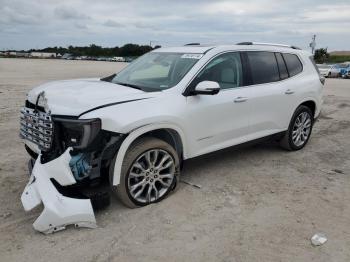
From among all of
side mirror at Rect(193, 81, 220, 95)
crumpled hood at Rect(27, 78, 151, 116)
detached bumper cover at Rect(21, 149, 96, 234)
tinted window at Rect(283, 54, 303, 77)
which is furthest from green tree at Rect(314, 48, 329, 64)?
detached bumper cover at Rect(21, 149, 96, 234)

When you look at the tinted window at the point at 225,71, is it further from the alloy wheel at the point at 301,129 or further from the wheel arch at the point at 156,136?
the alloy wheel at the point at 301,129

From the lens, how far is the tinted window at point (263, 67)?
534 centimetres

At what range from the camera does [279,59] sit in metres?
5.93

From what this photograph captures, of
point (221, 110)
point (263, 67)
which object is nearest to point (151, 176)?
point (221, 110)

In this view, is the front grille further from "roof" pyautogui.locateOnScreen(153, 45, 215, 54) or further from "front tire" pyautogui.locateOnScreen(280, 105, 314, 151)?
"front tire" pyautogui.locateOnScreen(280, 105, 314, 151)

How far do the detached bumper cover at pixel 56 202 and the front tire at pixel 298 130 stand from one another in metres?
3.73

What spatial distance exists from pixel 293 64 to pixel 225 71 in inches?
68.2

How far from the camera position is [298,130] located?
6363mm

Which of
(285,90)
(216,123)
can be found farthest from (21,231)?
(285,90)

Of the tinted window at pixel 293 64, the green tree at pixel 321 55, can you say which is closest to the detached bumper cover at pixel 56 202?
the tinted window at pixel 293 64

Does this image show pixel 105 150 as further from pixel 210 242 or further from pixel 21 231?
pixel 210 242

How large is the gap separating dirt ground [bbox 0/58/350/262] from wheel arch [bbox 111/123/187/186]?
0.36 metres

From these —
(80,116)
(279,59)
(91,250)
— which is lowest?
(91,250)

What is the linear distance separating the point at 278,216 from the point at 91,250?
1.97 metres
